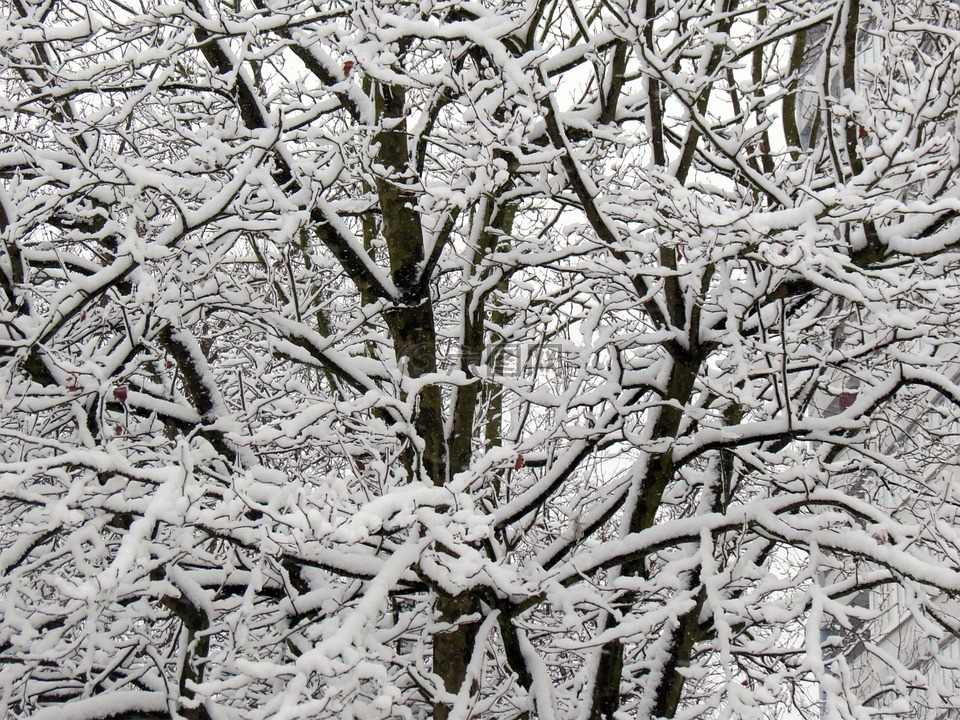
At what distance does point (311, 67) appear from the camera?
4684 mm

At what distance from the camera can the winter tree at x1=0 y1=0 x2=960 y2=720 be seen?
305cm

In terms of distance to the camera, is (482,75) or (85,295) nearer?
(85,295)

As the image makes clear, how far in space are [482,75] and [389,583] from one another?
8.14ft

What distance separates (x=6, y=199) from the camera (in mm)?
3662

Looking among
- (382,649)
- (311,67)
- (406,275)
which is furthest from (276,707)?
(311,67)

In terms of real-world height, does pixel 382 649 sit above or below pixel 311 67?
below

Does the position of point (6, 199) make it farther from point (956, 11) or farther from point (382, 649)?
point (956, 11)

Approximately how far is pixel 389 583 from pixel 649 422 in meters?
2.09

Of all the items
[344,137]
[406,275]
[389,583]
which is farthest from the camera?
[406,275]

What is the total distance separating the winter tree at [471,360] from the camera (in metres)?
3.05

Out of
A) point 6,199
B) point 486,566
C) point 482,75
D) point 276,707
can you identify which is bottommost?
point 276,707

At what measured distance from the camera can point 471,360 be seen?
4734mm

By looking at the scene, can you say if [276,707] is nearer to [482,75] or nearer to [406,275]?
[406,275]

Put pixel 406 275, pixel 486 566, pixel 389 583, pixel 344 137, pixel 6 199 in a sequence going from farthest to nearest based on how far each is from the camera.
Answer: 1. pixel 406 275
2. pixel 344 137
3. pixel 6 199
4. pixel 486 566
5. pixel 389 583
